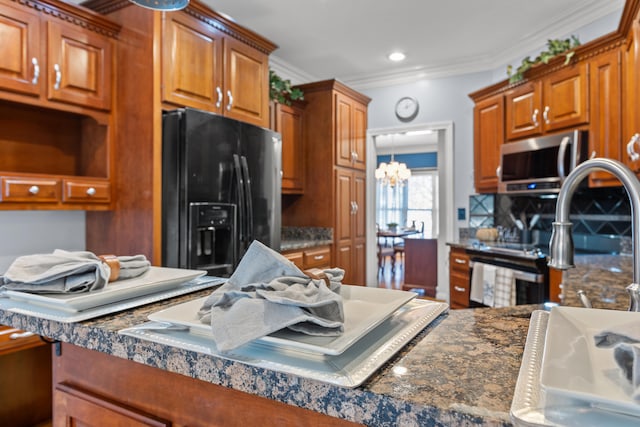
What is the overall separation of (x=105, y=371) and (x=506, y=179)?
338 centimetres

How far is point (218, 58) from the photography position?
2.67m

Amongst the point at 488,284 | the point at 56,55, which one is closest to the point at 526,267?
the point at 488,284

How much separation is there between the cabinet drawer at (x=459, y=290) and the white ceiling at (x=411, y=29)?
2201mm

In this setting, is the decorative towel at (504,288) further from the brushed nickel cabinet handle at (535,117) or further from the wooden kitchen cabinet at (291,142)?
the wooden kitchen cabinet at (291,142)

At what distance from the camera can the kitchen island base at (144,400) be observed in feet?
2.17

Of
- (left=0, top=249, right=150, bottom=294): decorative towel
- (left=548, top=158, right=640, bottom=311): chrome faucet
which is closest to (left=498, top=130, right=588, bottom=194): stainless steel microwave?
(left=548, top=158, right=640, bottom=311): chrome faucet

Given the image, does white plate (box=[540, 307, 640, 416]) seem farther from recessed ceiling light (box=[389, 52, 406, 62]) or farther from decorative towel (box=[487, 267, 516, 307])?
recessed ceiling light (box=[389, 52, 406, 62])

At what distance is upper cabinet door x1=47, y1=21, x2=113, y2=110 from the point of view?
2.11 metres

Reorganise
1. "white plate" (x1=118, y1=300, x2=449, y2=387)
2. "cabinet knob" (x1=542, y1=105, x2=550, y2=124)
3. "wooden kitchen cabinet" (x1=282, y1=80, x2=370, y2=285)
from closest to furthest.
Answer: "white plate" (x1=118, y1=300, x2=449, y2=387) < "cabinet knob" (x1=542, y1=105, x2=550, y2=124) < "wooden kitchen cabinet" (x1=282, y1=80, x2=370, y2=285)

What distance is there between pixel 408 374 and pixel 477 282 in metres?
3.07

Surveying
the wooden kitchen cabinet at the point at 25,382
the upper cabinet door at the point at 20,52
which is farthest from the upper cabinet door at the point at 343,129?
the wooden kitchen cabinet at the point at 25,382

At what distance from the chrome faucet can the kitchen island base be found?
21.4 inches

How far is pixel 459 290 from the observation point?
146 inches

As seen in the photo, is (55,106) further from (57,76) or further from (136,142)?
(136,142)
